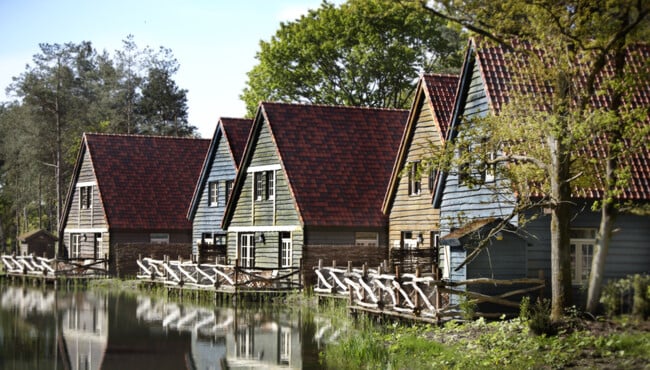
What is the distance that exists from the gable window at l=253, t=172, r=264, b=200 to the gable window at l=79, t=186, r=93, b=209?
16530 millimetres

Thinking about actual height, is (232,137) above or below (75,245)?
above

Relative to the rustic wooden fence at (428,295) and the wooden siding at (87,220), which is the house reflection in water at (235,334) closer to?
the rustic wooden fence at (428,295)

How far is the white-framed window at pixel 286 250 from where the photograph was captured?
138ft

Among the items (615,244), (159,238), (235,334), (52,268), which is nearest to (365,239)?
(615,244)

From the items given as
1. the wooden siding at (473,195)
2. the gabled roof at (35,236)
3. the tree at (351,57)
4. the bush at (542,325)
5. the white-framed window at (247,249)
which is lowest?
the bush at (542,325)

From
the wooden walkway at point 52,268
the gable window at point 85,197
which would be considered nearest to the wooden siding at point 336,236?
the wooden walkway at point 52,268

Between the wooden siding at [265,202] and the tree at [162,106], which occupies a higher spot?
the tree at [162,106]

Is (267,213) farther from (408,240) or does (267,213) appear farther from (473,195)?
(473,195)

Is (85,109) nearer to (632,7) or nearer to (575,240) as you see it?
(575,240)

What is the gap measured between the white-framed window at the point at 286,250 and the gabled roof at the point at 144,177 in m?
14.1

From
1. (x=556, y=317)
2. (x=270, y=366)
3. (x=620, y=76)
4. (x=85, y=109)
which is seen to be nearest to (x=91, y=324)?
(x=270, y=366)

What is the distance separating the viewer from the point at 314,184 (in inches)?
1629

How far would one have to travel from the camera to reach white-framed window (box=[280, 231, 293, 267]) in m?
42.1

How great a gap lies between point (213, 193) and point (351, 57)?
16.5 metres
